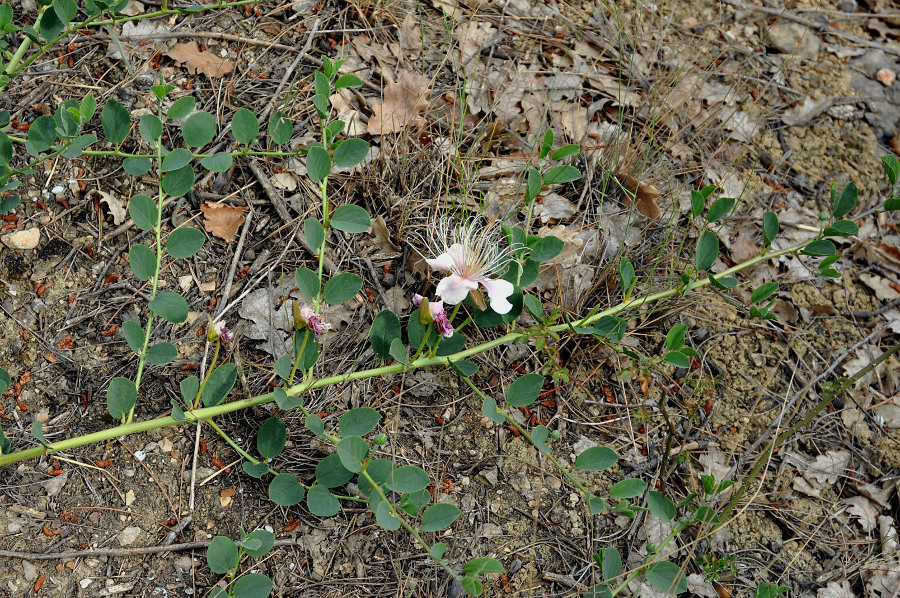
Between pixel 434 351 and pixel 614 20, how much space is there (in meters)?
1.80

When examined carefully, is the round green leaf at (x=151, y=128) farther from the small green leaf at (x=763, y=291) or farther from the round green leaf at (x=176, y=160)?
the small green leaf at (x=763, y=291)

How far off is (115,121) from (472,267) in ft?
3.51

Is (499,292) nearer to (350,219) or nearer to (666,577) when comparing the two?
(350,219)

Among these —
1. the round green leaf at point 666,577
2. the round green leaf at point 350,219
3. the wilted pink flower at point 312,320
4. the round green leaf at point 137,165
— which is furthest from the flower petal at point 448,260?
the round green leaf at point 666,577

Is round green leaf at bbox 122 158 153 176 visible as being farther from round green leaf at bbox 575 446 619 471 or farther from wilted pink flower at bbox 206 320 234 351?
round green leaf at bbox 575 446 619 471

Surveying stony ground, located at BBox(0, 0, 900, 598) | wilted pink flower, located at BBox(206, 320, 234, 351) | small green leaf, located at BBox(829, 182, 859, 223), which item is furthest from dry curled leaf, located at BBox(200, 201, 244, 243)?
small green leaf, located at BBox(829, 182, 859, 223)

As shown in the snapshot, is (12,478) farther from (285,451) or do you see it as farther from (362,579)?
(362,579)

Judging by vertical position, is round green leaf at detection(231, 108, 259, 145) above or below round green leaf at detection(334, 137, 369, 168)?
above

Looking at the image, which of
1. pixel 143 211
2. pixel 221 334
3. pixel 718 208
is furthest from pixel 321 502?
pixel 718 208

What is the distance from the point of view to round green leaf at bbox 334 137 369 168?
188 centimetres

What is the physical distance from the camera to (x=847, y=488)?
Result: 217 centimetres

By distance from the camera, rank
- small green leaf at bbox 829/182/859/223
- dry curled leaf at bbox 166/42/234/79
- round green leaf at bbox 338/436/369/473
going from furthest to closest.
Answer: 1. dry curled leaf at bbox 166/42/234/79
2. small green leaf at bbox 829/182/859/223
3. round green leaf at bbox 338/436/369/473

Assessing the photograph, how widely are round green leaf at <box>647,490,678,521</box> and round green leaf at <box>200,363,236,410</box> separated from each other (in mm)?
1186

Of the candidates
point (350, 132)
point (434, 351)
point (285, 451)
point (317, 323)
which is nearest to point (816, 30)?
point (350, 132)
